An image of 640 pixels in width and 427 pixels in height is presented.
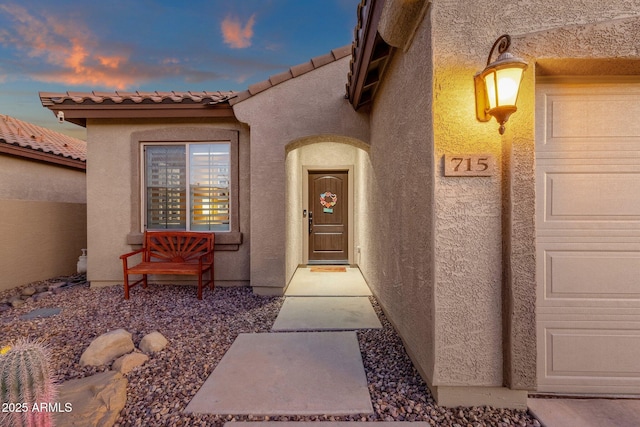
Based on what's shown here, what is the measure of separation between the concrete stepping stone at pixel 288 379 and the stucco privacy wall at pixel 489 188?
0.76 meters

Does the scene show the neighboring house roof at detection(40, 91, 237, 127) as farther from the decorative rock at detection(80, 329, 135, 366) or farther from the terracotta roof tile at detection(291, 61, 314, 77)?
the decorative rock at detection(80, 329, 135, 366)

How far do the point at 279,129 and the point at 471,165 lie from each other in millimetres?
3417

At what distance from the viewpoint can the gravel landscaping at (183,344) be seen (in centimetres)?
192

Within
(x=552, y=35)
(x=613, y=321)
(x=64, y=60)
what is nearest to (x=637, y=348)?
(x=613, y=321)

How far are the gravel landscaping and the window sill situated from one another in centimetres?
77

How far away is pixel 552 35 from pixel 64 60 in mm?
12189

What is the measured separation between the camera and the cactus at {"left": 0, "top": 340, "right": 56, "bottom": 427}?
135cm

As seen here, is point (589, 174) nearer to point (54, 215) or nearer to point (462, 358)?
A: point (462, 358)

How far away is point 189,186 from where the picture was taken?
5121mm

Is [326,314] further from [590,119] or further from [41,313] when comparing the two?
[41,313]

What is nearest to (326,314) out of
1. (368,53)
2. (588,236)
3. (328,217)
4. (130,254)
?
(588,236)

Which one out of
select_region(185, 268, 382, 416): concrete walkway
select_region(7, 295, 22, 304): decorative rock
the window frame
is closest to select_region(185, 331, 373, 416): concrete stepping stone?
select_region(185, 268, 382, 416): concrete walkway

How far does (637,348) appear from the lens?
6.68 ft

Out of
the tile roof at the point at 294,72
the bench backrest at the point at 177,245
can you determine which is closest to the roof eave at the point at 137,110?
the tile roof at the point at 294,72
